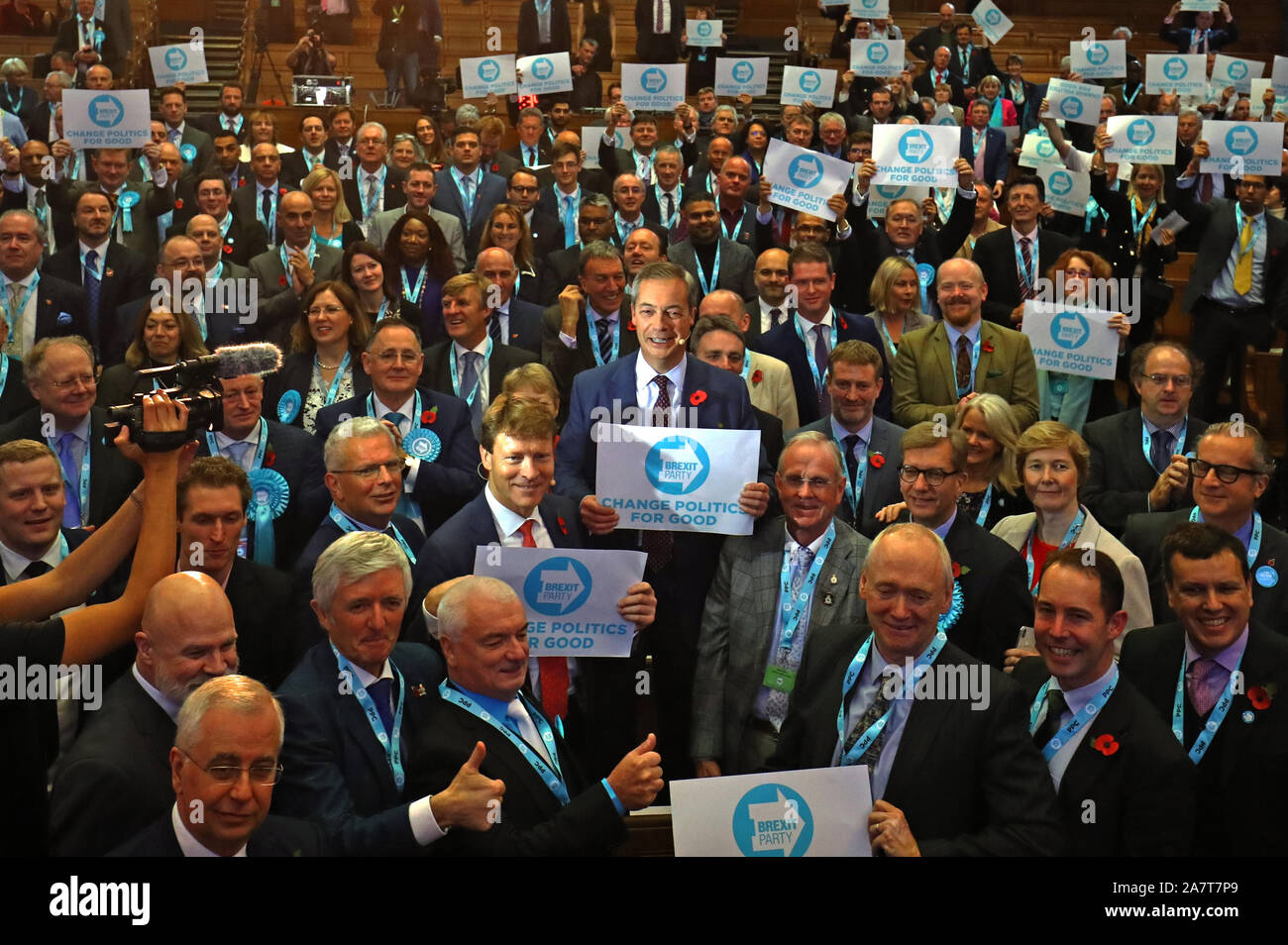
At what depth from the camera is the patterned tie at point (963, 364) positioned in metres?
5.98

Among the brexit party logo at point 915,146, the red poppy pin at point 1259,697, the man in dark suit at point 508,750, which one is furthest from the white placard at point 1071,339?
the man in dark suit at point 508,750

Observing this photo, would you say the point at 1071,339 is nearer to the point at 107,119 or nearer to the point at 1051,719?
the point at 1051,719

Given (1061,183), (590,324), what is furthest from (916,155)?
(590,324)

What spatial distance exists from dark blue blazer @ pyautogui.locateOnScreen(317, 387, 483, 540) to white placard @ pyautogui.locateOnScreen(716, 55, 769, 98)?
21.4 ft

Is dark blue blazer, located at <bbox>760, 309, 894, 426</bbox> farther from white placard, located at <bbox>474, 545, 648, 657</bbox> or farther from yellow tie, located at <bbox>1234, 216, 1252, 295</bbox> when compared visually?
yellow tie, located at <bbox>1234, 216, 1252, 295</bbox>

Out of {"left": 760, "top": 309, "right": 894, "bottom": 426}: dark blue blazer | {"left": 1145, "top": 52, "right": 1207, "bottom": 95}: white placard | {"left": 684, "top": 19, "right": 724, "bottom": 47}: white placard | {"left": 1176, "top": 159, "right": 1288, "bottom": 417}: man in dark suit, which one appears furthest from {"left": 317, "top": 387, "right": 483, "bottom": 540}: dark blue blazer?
{"left": 1145, "top": 52, "right": 1207, "bottom": 95}: white placard

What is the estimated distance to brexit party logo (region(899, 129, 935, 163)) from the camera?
7.53m

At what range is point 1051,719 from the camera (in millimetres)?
3418

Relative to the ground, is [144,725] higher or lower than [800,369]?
lower

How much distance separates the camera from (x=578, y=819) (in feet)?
10.00

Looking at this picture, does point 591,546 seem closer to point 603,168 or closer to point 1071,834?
point 1071,834

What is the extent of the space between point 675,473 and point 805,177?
3280mm

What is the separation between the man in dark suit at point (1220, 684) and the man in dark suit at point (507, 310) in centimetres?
347
